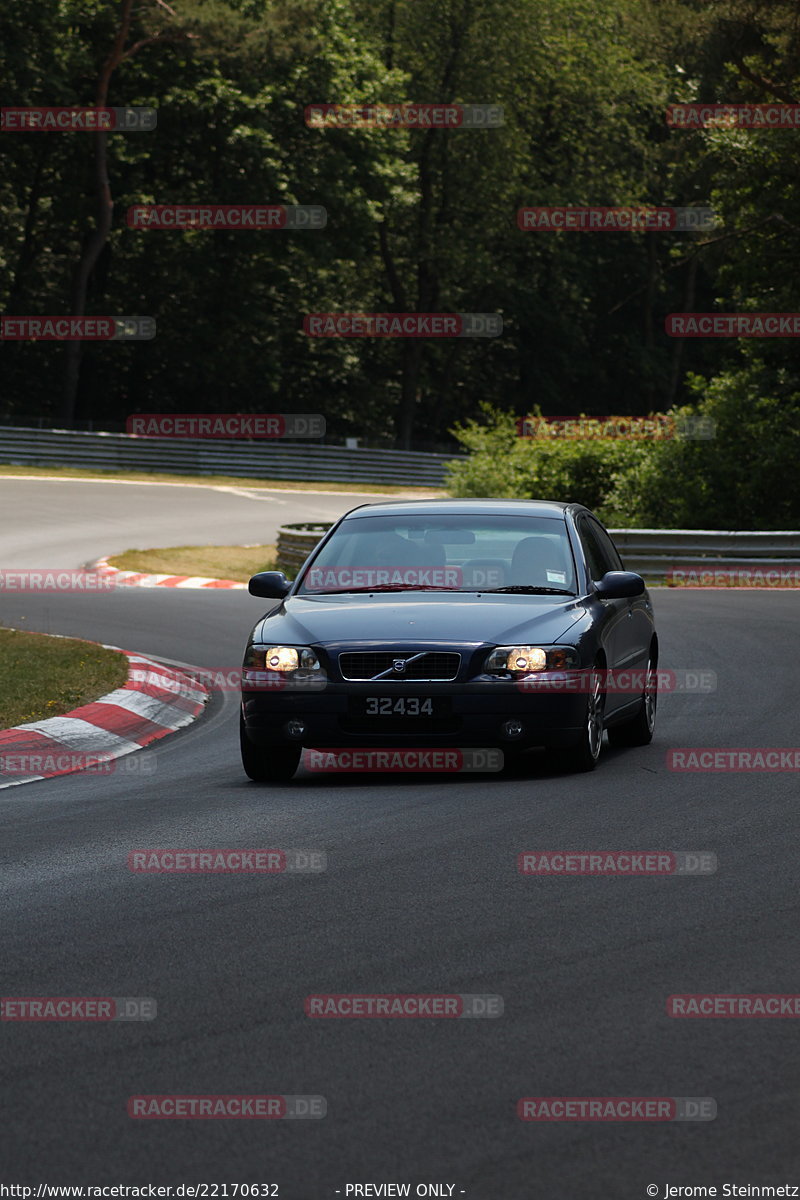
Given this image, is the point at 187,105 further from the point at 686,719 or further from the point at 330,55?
the point at 686,719

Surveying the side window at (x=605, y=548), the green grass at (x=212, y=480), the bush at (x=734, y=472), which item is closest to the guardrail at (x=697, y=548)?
the bush at (x=734, y=472)

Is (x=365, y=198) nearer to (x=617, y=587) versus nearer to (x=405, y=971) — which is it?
(x=617, y=587)

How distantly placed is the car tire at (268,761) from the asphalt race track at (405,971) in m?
0.17

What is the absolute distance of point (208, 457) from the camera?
50.5 m

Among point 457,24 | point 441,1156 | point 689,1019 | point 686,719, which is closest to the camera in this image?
point 441,1156

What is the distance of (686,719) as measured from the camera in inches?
514

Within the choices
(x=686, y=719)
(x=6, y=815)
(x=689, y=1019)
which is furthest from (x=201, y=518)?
(x=689, y=1019)

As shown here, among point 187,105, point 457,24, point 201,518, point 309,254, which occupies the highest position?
point 457,24

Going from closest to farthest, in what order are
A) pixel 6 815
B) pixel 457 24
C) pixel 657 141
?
pixel 6 815 < pixel 457 24 < pixel 657 141

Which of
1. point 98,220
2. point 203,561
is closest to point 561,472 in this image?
point 203,561

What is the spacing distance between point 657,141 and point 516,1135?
75.4 m

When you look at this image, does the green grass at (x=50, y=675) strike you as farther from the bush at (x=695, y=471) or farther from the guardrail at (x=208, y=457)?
the guardrail at (x=208, y=457)

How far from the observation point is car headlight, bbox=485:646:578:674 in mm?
10016

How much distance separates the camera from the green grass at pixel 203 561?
29266mm
